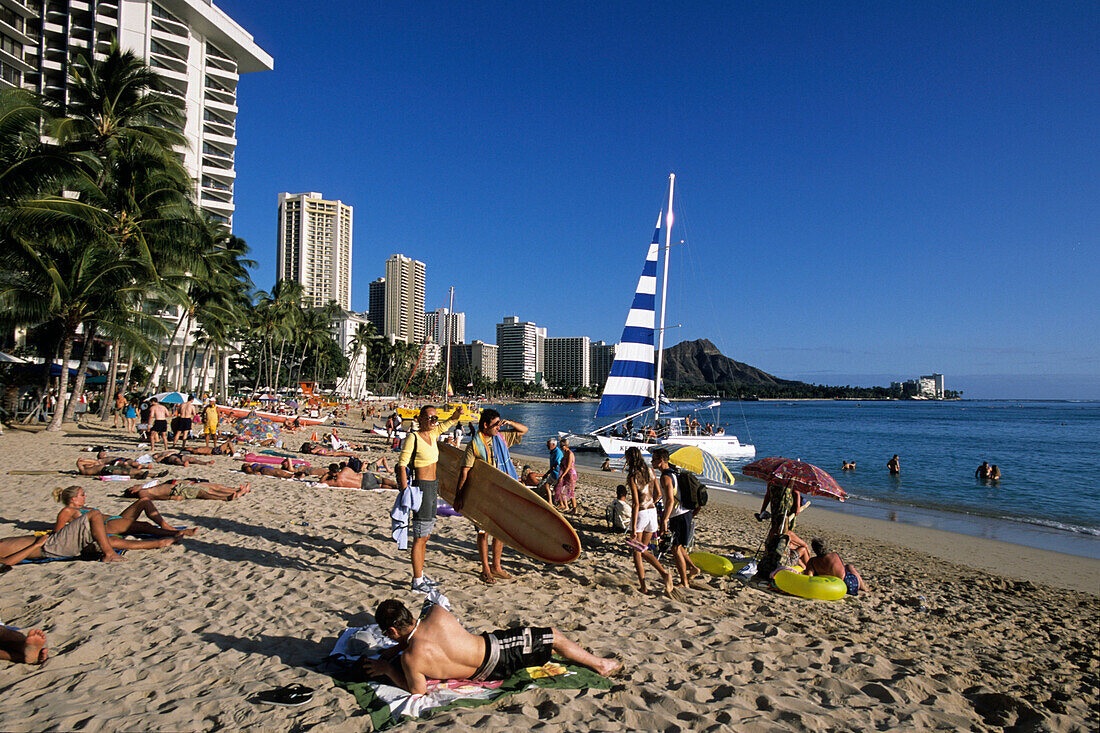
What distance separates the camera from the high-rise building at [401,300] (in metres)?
181

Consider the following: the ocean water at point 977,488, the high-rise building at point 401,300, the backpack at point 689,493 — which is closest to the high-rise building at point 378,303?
the high-rise building at point 401,300

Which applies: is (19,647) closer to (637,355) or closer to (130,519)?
(130,519)

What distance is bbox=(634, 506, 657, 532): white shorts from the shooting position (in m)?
6.05

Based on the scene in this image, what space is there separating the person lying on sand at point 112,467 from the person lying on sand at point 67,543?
5.37 meters

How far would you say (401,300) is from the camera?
184 m

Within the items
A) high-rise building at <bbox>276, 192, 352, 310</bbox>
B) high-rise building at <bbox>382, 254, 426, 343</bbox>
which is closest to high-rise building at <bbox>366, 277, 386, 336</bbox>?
high-rise building at <bbox>382, 254, 426, 343</bbox>

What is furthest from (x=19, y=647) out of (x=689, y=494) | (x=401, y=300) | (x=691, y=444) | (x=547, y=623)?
(x=401, y=300)

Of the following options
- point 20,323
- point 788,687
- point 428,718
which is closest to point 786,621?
point 788,687

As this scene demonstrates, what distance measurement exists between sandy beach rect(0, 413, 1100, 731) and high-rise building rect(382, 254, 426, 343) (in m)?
177

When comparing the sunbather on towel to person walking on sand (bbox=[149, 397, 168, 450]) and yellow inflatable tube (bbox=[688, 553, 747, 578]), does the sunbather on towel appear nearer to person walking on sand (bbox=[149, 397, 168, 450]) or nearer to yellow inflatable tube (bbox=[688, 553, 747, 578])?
person walking on sand (bbox=[149, 397, 168, 450])

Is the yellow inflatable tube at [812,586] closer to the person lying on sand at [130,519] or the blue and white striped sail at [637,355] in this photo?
the person lying on sand at [130,519]

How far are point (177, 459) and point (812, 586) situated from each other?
42.8 ft

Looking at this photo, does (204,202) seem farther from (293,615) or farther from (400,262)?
(400,262)

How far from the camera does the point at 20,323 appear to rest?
18.8m
